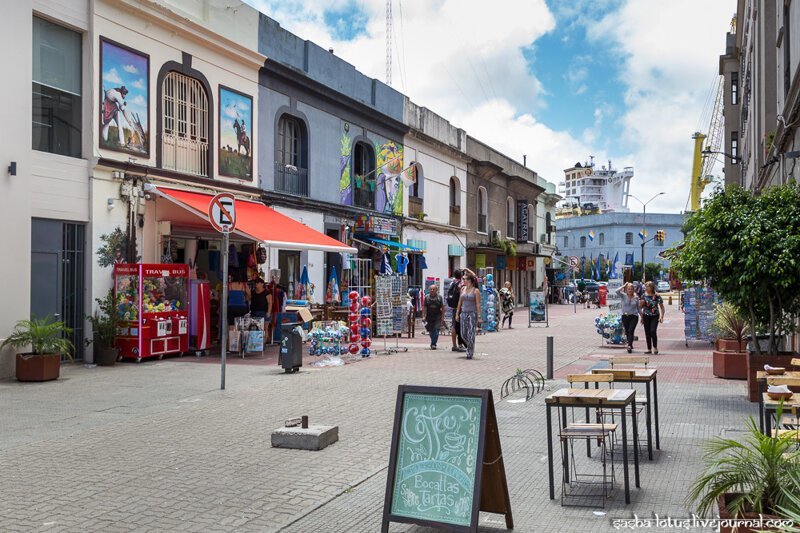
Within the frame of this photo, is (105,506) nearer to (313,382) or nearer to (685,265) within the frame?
(313,382)

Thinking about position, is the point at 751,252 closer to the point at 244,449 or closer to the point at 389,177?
the point at 244,449

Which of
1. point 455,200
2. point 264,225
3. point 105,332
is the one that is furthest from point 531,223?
point 105,332

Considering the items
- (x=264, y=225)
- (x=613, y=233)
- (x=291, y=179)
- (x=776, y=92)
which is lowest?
(x=264, y=225)

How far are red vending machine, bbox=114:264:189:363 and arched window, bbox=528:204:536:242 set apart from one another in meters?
35.0

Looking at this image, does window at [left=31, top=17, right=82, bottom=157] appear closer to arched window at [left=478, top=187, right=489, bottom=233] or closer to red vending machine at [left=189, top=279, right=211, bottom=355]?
red vending machine at [left=189, top=279, right=211, bottom=355]

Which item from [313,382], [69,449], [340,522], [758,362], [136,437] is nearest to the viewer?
[340,522]

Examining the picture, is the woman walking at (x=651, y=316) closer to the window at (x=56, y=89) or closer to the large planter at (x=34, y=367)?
the large planter at (x=34, y=367)

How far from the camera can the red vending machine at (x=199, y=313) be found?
16.7 metres

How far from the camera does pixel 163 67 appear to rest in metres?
17.2

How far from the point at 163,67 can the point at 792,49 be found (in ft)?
43.0

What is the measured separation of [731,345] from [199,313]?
11.1m

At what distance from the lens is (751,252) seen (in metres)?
10.0

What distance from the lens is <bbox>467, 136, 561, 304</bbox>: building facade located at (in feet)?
128

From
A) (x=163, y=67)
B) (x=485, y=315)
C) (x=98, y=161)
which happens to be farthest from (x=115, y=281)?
(x=485, y=315)
